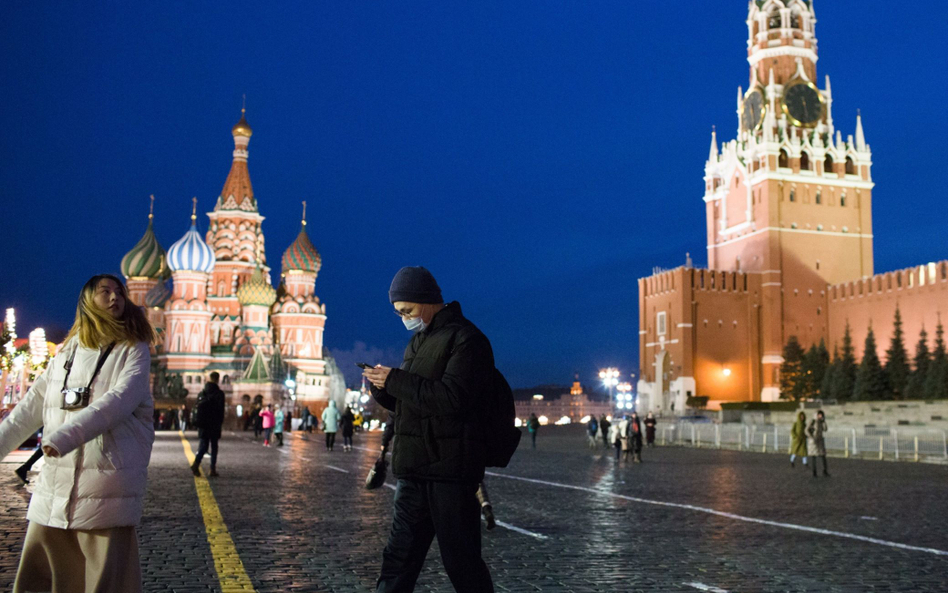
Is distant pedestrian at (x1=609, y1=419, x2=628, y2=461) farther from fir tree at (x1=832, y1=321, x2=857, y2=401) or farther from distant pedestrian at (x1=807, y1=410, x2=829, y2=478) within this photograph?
fir tree at (x1=832, y1=321, x2=857, y2=401)

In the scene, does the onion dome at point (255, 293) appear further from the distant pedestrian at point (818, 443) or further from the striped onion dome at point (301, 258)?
the distant pedestrian at point (818, 443)

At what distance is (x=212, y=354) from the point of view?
210 feet

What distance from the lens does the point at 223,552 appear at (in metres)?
6.32

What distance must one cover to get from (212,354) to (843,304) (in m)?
40.4

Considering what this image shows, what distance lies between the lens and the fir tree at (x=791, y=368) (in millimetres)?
56412

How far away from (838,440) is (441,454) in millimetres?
24048

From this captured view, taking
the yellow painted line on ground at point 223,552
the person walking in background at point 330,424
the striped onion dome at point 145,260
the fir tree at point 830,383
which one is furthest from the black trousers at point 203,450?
the striped onion dome at point 145,260

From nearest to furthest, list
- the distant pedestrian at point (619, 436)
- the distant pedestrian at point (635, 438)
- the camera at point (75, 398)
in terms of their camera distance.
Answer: the camera at point (75, 398) → the distant pedestrian at point (635, 438) → the distant pedestrian at point (619, 436)

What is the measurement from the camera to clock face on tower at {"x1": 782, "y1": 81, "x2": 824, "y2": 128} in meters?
66.6

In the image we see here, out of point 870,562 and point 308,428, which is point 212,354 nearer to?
point 308,428

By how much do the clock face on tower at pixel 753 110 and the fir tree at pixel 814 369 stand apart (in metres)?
18.5

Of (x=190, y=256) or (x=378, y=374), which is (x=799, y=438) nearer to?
(x=378, y=374)

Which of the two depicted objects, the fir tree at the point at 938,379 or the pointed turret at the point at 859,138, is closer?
the fir tree at the point at 938,379

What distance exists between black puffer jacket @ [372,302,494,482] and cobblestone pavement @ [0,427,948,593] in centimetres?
208
